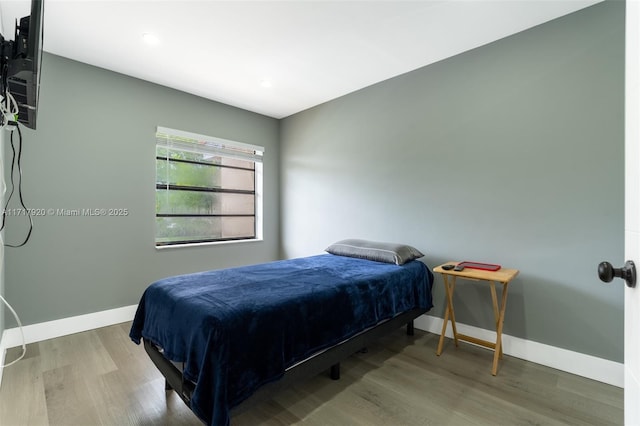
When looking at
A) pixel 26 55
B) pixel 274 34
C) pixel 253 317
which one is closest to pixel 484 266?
pixel 253 317

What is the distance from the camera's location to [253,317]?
1507 millimetres

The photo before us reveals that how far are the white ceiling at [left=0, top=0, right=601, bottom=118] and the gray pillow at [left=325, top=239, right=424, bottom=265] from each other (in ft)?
6.16

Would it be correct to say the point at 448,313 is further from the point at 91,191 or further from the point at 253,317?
the point at 91,191

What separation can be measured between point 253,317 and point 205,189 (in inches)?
115

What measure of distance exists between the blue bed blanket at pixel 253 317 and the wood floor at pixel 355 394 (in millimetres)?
373

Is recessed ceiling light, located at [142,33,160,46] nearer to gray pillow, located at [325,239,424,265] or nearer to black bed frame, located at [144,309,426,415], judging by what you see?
black bed frame, located at [144,309,426,415]

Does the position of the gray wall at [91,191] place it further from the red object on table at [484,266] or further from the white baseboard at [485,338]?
the red object on table at [484,266]

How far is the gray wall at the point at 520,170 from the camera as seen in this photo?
209 centimetres

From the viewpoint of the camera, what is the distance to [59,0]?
2.06 m

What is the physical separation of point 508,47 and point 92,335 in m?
4.68

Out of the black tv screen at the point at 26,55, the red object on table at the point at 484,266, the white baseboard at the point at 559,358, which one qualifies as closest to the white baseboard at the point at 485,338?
the white baseboard at the point at 559,358

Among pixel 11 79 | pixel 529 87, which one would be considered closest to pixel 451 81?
pixel 529 87

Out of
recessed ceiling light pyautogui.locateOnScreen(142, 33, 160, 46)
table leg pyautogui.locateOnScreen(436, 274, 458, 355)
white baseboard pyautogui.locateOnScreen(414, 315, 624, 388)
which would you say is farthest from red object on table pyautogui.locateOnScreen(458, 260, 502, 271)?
recessed ceiling light pyautogui.locateOnScreen(142, 33, 160, 46)

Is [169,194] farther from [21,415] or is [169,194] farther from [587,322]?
Answer: [587,322]
